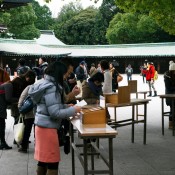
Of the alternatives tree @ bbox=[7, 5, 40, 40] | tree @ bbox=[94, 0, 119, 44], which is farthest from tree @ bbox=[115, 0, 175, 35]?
tree @ bbox=[94, 0, 119, 44]

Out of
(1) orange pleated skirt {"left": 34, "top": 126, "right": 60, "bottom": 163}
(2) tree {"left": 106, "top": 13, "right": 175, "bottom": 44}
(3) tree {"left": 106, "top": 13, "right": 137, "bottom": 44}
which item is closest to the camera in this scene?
(1) orange pleated skirt {"left": 34, "top": 126, "right": 60, "bottom": 163}

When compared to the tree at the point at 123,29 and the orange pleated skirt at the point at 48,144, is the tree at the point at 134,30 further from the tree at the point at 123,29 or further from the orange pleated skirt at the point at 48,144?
the orange pleated skirt at the point at 48,144

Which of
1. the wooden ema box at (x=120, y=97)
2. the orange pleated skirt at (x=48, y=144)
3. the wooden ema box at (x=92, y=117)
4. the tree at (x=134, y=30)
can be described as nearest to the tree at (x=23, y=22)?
the tree at (x=134, y=30)

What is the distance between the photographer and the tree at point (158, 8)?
12.9 metres

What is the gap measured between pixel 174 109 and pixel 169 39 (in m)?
58.0

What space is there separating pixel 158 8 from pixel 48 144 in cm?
1010

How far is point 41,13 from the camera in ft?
267

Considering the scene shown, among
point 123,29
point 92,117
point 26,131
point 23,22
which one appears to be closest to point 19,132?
point 26,131

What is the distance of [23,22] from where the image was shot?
46.5 metres

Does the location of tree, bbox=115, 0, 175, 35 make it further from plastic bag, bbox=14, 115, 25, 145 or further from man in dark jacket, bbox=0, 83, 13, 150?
plastic bag, bbox=14, 115, 25, 145

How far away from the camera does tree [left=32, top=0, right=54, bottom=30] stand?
8069cm

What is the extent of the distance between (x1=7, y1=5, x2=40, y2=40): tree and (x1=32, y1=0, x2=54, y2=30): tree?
30.2 metres

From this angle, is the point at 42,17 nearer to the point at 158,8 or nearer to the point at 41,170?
the point at 158,8

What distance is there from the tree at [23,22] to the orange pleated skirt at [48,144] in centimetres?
3855
